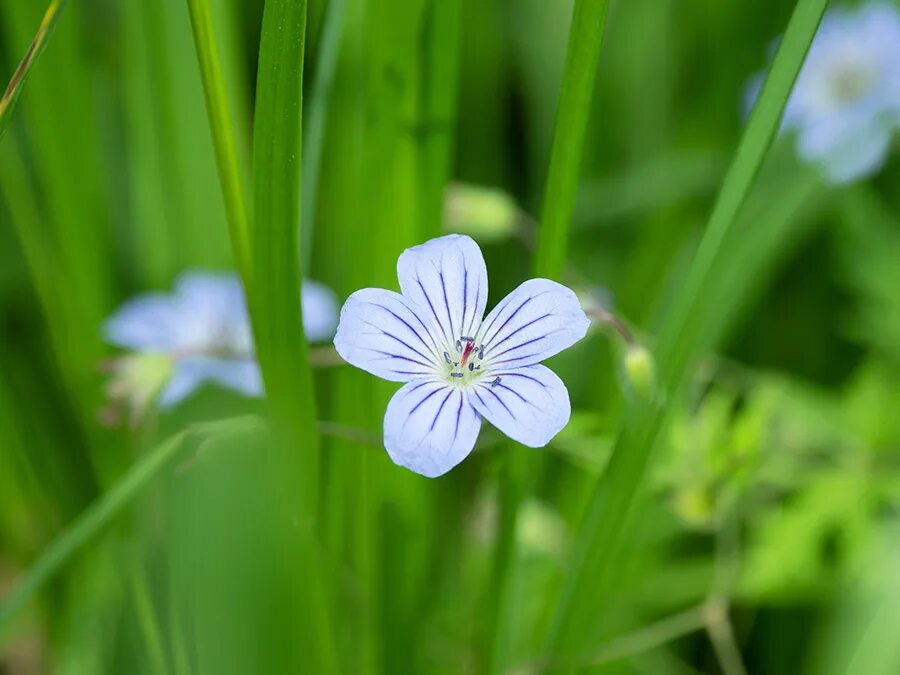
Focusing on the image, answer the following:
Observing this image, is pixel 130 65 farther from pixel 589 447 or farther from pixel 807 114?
pixel 807 114

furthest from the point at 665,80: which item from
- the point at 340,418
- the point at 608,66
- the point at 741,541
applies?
the point at 340,418

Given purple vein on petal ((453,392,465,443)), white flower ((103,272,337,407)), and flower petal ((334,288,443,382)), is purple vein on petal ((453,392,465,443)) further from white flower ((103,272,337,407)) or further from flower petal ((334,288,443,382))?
white flower ((103,272,337,407))

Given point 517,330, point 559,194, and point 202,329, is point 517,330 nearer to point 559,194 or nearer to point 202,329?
point 559,194

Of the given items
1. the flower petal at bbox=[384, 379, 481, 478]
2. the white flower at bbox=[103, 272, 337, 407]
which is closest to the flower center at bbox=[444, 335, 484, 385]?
the flower petal at bbox=[384, 379, 481, 478]

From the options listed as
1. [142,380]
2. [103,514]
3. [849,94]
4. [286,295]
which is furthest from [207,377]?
[849,94]

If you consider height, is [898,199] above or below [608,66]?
below

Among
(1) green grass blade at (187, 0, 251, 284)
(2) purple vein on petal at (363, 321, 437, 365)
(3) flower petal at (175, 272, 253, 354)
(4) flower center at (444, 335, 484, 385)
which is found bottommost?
(2) purple vein on petal at (363, 321, 437, 365)
